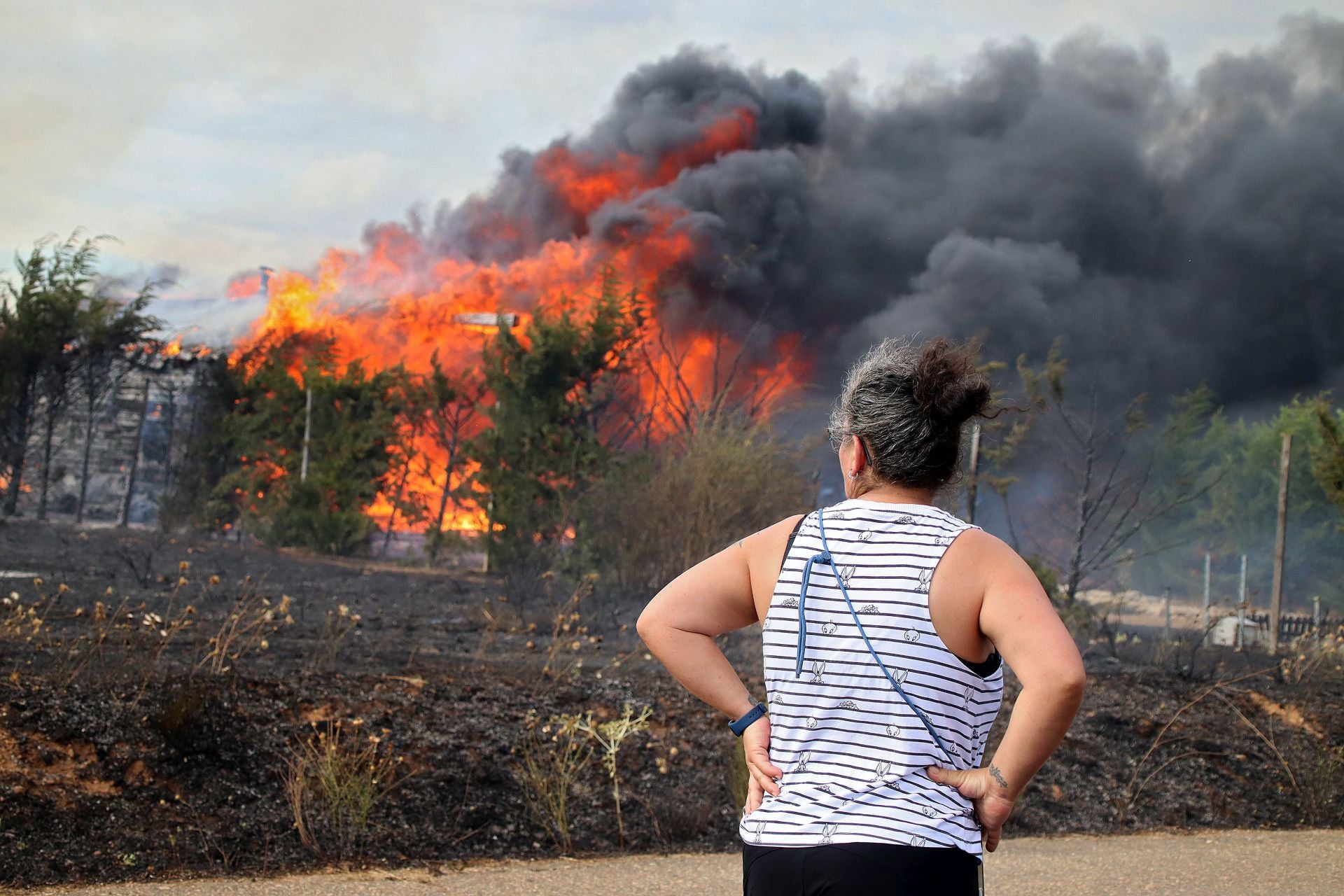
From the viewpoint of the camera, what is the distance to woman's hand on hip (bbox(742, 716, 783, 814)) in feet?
6.28

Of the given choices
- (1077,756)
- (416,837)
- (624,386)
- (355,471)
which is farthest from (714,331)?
(416,837)

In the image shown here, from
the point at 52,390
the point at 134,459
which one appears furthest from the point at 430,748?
the point at 134,459

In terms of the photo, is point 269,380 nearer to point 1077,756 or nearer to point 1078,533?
point 1078,533

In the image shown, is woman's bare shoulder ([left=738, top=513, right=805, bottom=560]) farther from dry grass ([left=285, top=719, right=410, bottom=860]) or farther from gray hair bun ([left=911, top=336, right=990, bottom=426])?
dry grass ([left=285, top=719, right=410, bottom=860])

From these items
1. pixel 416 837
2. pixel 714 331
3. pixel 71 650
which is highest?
pixel 714 331

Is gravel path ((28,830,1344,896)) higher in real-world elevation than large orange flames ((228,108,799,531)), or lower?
lower

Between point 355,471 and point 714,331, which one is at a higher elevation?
point 714,331

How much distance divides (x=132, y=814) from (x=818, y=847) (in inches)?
149

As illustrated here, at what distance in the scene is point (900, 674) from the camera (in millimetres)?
1813

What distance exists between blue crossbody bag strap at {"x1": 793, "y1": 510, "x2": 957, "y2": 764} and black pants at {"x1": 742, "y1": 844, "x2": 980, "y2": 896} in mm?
147

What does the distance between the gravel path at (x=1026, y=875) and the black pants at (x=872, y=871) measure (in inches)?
116

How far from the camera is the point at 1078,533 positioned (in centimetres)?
1460

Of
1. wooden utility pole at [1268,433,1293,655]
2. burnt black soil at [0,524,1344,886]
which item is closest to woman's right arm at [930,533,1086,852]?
burnt black soil at [0,524,1344,886]

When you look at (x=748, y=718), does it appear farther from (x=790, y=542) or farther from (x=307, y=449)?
(x=307, y=449)
